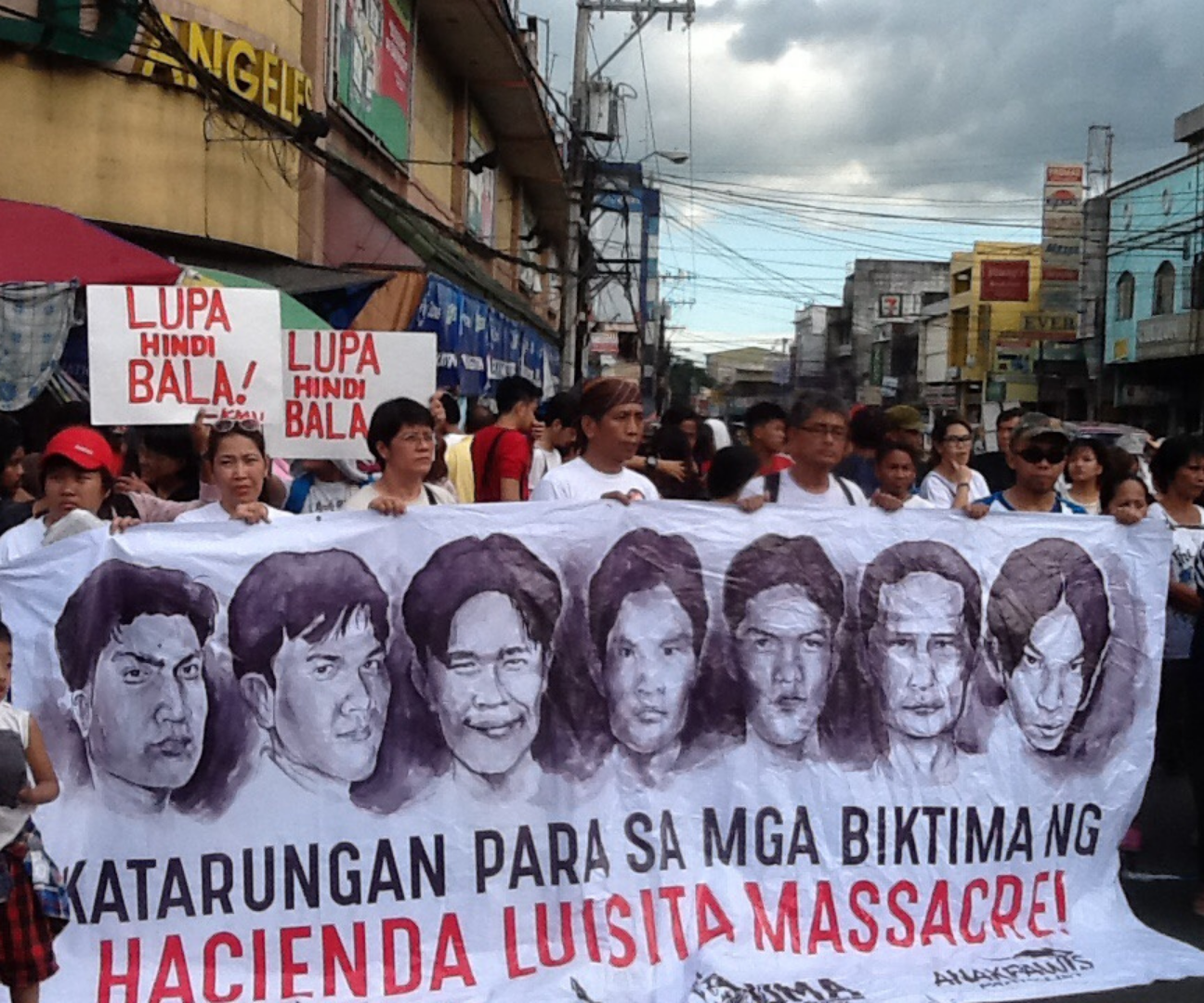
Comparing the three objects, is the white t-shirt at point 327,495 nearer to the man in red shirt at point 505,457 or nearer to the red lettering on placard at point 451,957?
the man in red shirt at point 505,457

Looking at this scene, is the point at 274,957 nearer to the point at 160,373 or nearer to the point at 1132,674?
the point at 160,373

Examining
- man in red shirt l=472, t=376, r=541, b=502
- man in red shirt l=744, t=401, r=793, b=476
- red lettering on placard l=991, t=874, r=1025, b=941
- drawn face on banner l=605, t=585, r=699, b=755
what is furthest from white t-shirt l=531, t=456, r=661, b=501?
man in red shirt l=744, t=401, r=793, b=476

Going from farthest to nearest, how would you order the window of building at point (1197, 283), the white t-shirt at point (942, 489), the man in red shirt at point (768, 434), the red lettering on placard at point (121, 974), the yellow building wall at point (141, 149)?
the window of building at point (1197, 283) < the yellow building wall at point (141, 149) < the man in red shirt at point (768, 434) < the white t-shirt at point (942, 489) < the red lettering on placard at point (121, 974)

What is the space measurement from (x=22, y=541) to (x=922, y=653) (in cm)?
284

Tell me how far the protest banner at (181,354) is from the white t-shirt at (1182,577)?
3.61 metres

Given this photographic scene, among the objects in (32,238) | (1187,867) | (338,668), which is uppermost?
(32,238)

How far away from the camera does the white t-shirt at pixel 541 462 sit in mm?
8359

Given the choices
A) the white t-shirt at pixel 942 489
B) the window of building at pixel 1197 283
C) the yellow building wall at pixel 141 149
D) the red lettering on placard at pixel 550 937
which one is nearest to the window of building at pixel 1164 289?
the window of building at pixel 1197 283

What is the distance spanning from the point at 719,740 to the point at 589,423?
1200mm

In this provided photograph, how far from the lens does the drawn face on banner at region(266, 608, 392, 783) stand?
431cm

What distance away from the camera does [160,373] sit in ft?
19.1

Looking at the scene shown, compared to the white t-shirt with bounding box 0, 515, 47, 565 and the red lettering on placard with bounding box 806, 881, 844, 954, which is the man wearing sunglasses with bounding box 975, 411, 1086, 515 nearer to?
the red lettering on placard with bounding box 806, 881, 844, 954

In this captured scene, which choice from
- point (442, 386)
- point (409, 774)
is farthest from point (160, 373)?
point (442, 386)

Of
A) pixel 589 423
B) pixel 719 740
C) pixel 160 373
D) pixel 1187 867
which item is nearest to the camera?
pixel 719 740
